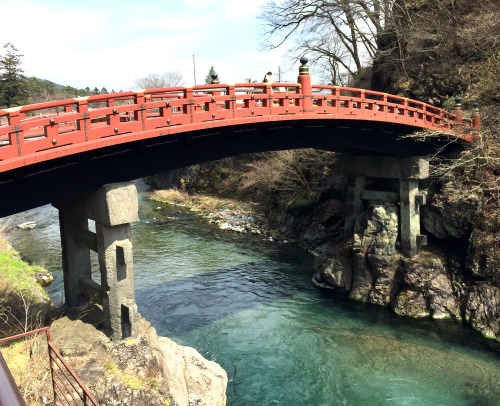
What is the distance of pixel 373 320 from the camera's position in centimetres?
1658

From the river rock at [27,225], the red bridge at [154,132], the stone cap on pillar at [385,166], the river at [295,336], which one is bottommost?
the river at [295,336]

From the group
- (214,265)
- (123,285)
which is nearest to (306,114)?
(123,285)

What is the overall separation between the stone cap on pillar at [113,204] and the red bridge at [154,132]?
266 millimetres

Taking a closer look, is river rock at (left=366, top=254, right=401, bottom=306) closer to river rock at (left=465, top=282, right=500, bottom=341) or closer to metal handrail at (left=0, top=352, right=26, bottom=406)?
river rock at (left=465, top=282, right=500, bottom=341)

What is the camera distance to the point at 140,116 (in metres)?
10.2

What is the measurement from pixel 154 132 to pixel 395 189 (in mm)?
13840

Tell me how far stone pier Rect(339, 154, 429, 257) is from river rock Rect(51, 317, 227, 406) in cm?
1075

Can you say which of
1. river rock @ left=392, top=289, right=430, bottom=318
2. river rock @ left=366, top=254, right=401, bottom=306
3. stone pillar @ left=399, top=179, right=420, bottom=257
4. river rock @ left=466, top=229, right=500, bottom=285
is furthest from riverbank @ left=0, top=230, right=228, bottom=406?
river rock @ left=466, top=229, right=500, bottom=285

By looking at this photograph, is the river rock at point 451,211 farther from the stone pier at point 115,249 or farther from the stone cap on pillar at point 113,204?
the stone pier at point 115,249

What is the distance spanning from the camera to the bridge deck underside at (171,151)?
943 cm

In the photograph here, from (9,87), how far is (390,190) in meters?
48.0

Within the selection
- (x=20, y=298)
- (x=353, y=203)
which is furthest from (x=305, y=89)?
(x=20, y=298)

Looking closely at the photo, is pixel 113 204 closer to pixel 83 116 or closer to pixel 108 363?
pixel 83 116

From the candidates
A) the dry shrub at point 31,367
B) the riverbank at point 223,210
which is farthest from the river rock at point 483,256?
the dry shrub at point 31,367
